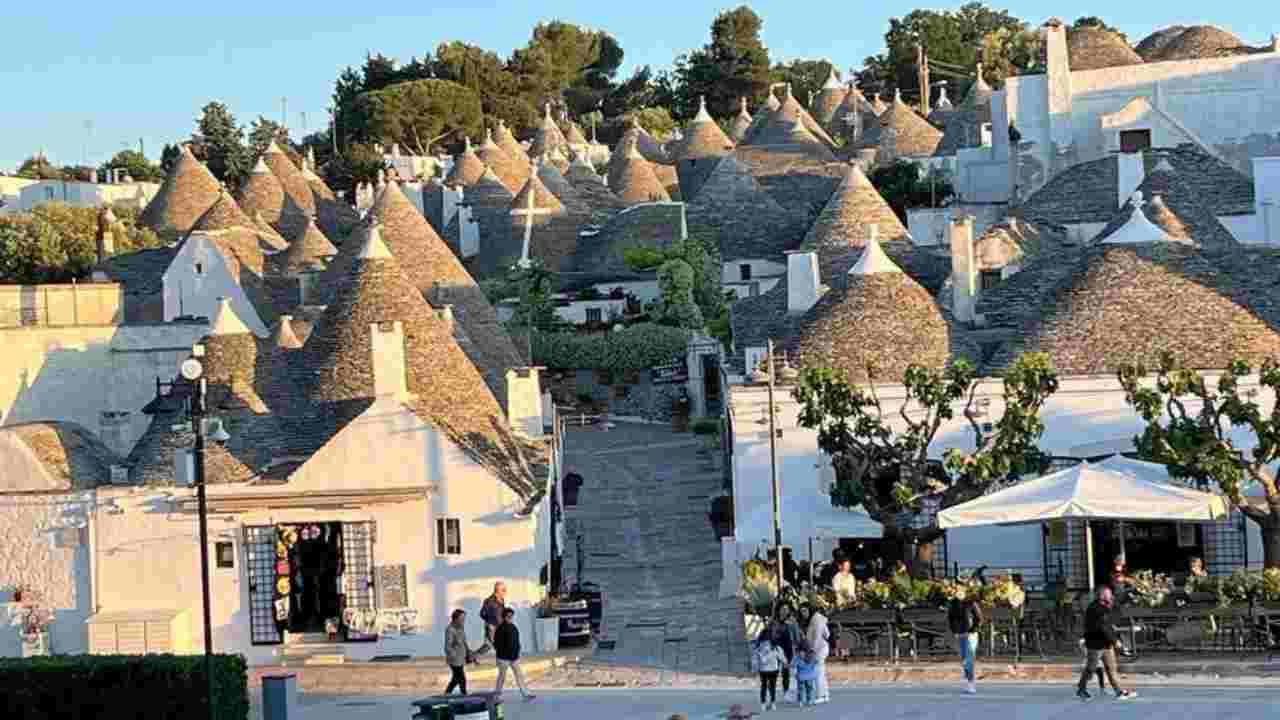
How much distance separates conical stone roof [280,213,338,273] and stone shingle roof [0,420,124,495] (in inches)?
892

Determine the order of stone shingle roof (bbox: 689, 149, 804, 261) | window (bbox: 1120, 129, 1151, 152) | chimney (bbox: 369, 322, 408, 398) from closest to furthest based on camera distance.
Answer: chimney (bbox: 369, 322, 408, 398), window (bbox: 1120, 129, 1151, 152), stone shingle roof (bbox: 689, 149, 804, 261)

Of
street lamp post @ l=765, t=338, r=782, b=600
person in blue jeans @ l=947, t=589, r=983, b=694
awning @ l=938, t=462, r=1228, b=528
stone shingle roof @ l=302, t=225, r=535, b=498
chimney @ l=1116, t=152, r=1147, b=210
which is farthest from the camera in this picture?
chimney @ l=1116, t=152, r=1147, b=210

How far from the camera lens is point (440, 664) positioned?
32438 mm

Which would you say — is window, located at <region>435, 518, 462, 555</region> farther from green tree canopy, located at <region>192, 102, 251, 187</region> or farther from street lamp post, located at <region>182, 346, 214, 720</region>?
green tree canopy, located at <region>192, 102, 251, 187</region>

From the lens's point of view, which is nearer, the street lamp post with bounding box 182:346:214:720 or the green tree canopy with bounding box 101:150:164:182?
the street lamp post with bounding box 182:346:214:720

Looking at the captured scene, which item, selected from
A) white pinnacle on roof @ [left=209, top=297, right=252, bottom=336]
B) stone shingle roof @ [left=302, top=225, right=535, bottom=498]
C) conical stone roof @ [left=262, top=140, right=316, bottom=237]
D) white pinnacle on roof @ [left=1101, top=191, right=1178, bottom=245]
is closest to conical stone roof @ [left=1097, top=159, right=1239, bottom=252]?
white pinnacle on roof @ [left=1101, top=191, right=1178, bottom=245]

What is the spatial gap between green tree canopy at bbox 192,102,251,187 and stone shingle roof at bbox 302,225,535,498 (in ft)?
281

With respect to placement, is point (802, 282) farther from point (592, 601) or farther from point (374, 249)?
point (592, 601)

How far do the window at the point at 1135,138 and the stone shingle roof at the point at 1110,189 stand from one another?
17.8 feet

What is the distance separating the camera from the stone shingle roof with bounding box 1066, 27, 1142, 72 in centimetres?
7294

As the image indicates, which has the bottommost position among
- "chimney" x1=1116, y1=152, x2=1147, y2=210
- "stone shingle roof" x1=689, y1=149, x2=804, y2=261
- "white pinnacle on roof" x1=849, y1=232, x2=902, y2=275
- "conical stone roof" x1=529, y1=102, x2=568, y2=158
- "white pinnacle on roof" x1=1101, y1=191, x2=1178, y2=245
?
"white pinnacle on roof" x1=849, y1=232, x2=902, y2=275

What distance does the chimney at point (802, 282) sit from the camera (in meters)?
44.9

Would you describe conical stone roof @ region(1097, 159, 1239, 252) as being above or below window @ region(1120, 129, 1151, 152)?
below

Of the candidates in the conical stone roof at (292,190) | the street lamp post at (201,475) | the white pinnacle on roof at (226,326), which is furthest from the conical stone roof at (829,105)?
the street lamp post at (201,475)
